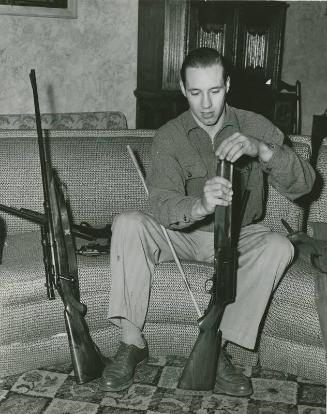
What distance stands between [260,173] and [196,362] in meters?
0.77

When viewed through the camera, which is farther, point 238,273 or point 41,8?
point 41,8

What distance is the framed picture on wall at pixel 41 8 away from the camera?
3.67m

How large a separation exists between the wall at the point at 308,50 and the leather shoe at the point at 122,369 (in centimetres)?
379

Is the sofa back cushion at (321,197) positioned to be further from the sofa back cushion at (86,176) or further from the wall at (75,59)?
the wall at (75,59)

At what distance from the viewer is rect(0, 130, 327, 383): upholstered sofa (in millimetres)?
1930

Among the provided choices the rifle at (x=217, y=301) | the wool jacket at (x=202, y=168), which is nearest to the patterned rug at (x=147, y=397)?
the rifle at (x=217, y=301)

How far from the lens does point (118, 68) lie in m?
4.18

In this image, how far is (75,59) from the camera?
13.1 feet

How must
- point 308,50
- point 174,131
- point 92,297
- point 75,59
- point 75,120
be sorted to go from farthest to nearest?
1. point 308,50
2. point 75,59
3. point 75,120
4. point 174,131
5. point 92,297

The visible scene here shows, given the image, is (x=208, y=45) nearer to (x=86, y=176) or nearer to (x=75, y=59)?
(x=75, y=59)

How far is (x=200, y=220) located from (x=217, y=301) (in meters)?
0.40

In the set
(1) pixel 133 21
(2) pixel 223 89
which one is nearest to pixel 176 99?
(1) pixel 133 21

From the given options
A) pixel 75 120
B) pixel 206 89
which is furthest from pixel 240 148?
pixel 75 120

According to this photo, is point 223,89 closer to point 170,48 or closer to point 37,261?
point 37,261
